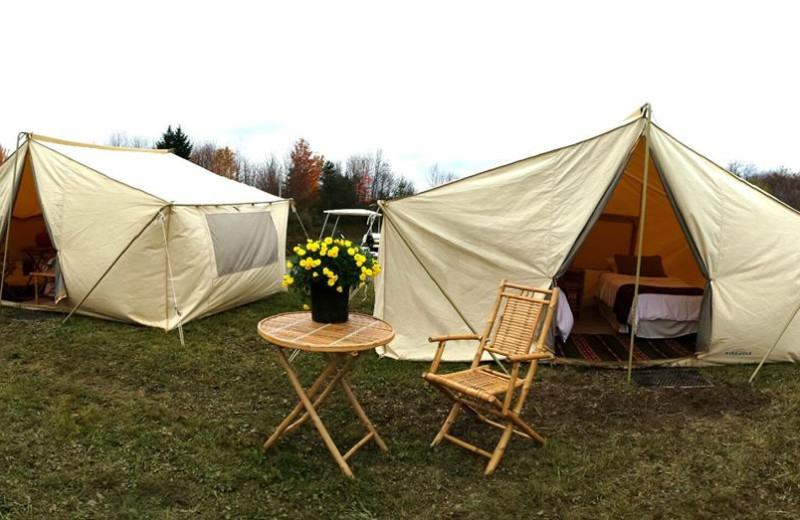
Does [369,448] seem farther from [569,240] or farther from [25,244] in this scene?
[25,244]

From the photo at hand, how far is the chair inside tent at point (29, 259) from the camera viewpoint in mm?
7264

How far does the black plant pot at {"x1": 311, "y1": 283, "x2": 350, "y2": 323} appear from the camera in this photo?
3.55 metres

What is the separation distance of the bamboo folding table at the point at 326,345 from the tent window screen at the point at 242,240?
350cm

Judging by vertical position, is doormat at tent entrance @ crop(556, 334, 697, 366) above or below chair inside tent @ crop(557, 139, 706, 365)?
below

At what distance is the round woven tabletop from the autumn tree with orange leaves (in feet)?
69.2

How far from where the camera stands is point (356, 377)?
4.85 metres

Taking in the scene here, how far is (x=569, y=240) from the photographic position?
520 cm

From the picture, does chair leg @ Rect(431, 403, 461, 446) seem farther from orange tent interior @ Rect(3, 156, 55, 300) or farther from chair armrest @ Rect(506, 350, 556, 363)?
orange tent interior @ Rect(3, 156, 55, 300)

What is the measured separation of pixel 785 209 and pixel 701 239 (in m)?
1.11

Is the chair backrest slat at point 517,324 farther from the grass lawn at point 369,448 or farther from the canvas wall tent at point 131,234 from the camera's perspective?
the canvas wall tent at point 131,234

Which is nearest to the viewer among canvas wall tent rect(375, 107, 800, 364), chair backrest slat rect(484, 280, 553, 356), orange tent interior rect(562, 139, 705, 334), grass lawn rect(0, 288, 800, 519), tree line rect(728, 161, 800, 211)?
grass lawn rect(0, 288, 800, 519)

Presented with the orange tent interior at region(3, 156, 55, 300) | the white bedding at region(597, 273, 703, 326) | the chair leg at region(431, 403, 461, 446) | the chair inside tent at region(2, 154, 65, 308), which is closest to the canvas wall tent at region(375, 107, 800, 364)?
the white bedding at region(597, 273, 703, 326)

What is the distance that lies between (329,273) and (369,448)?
117cm

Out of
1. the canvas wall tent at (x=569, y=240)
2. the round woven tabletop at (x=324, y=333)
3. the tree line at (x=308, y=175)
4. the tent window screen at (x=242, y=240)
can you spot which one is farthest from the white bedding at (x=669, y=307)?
the tree line at (x=308, y=175)
